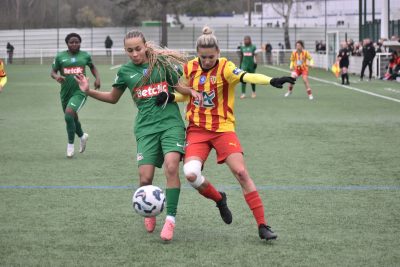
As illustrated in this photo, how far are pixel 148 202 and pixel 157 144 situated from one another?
566 mm

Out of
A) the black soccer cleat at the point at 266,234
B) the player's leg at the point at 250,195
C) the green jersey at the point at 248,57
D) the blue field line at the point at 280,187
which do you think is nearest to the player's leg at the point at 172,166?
the player's leg at the point at 250,195

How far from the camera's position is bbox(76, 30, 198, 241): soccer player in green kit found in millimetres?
7562

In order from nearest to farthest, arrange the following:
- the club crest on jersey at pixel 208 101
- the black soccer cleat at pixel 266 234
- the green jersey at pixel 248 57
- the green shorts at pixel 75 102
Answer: the black soccer cleat at pixel 266 234 → the club crest on jersey at pixel 208 101 → the green shorts at pixel 75 102 → the green jersey at pixel 248 57

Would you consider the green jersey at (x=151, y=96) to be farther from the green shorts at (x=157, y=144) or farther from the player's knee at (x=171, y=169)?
the player's knee at (x=171, y=169)

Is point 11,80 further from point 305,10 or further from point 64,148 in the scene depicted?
point 305,10

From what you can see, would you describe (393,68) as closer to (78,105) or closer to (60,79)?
(78,105)

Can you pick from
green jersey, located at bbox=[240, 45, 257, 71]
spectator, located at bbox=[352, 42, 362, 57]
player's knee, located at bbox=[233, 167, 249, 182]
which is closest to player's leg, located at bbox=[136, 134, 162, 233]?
player's knee, located at bbox=[233, 167, 249, 182]

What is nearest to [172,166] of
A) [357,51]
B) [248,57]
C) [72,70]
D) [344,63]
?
[72,70]

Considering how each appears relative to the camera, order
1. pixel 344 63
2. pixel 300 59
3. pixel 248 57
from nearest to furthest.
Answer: pixel 300 59
pixel 248 57
pixel 344 63

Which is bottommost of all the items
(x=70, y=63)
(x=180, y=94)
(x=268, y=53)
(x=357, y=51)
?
(x=180, y=94)

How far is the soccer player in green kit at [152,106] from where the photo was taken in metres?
7.56

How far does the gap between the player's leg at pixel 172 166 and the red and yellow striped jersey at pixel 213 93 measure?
0.78 ft

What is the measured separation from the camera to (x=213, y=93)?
7613 mm

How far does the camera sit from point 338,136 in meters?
16.1
